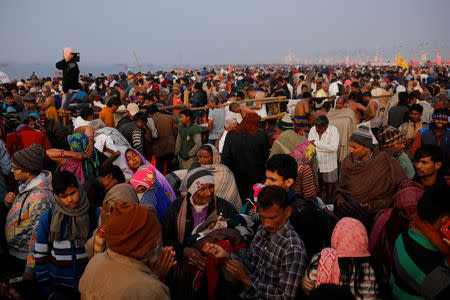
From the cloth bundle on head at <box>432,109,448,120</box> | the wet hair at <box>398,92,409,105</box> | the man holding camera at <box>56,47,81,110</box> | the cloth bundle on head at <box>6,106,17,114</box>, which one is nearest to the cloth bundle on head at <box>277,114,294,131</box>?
the cloth bundle on head at <box>432,109,448,120</box>

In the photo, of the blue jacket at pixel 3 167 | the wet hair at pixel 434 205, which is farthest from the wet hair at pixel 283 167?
the blue jacket at pixel 3 167

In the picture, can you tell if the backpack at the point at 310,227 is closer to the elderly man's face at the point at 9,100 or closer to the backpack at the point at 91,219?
the backpack at the point at 91,219

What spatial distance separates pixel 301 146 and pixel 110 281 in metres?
3.30

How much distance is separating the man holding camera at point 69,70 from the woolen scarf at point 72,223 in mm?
4885

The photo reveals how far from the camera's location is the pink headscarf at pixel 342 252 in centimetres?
201

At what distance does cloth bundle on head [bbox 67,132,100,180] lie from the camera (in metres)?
4.10

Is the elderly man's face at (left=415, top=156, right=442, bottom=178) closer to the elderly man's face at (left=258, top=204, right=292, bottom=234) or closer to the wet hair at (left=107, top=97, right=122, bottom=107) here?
the elderly man's face at (left=258, top=204, right=292, bottom=234)

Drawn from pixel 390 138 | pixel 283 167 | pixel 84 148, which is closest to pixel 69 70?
pixel 84 148

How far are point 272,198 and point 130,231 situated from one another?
0.94m

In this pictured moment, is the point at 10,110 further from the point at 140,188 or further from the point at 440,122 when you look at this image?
the point at 440,122

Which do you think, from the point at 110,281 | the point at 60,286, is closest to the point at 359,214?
the point at 110,281

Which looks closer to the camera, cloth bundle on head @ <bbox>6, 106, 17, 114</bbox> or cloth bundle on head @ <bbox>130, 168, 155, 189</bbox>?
cloth bundle on head @ <bbox>130, 168, 155, 189</bbox>

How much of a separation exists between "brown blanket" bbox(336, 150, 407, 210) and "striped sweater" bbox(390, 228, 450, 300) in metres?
1.35

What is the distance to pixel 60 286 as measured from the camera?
2.50 meters
